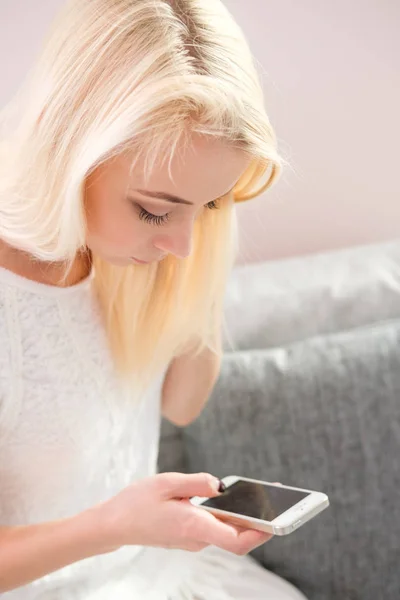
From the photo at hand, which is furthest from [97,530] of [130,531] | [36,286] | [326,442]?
[326,442]

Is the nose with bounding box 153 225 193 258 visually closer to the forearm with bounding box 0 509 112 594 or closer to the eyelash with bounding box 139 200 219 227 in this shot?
the eyelash with bounding box 139 200 219 227

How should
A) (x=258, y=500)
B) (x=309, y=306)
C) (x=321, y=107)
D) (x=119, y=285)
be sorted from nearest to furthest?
(x=258, y=500) → (x=119, y=285) → (x=309, y=306) → (x=321, y=107)

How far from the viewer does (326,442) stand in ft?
3.63

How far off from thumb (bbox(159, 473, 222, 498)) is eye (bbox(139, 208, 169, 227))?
10.0 inches

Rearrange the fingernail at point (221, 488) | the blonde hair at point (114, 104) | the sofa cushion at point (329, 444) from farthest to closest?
the sofa cushion at point (329, 444) < the fingernail at point (221, 488) < the blonde hair at point (114, 104)

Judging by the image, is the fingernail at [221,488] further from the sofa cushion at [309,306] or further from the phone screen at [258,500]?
the sofa cushion at [309,306]

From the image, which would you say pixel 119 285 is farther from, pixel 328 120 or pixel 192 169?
pixel 328 120

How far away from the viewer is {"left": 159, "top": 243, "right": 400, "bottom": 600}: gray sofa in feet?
3.58

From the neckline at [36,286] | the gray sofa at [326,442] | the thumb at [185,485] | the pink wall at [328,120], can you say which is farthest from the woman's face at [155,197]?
the pink wall at [328,120]

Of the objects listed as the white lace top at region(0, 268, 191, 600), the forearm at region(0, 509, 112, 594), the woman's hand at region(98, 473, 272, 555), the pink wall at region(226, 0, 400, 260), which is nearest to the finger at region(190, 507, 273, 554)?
the woman's hand at region(98, 473, 272, 555)

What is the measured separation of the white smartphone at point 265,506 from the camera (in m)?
0.79

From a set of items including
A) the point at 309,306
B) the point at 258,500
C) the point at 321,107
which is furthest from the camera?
the point at 321,107

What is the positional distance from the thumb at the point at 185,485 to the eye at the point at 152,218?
0.25 metres

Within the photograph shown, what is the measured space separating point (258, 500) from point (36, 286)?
0.35 meters
